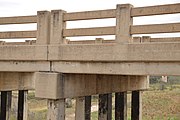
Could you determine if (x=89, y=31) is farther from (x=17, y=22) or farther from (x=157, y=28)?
(x=17, y=22)

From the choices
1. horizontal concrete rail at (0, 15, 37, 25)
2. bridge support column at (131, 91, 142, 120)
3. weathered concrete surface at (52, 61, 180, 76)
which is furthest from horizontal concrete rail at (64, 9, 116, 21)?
bridge support column at (131, 91, 142, 120)

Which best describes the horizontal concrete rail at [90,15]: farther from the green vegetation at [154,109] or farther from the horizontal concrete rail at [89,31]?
the green vegetation at [154,109]

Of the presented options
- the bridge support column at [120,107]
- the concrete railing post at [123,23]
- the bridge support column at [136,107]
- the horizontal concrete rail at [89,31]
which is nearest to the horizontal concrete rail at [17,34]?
the horizontal concrete rail at [89,31]

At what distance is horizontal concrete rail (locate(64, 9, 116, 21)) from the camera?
24.7ft

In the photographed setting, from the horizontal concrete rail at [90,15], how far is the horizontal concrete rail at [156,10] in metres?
0.57

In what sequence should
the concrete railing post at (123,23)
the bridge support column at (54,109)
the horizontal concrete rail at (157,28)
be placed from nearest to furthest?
1. the horizontal concrete rail at (157,28)
2. the concrete railing post at (123,23)
3. the bridge support column at (54,109)

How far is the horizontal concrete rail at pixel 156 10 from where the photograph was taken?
22.1 ft

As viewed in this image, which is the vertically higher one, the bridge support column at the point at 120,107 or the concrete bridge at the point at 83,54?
the concrete bridge at the point at 83,54

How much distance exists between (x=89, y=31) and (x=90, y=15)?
416 millimetres

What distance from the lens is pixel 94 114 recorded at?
33.3 metres

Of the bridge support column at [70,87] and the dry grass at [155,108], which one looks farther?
the dry grass at [155,108]

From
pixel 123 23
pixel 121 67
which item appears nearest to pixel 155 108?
pixel 121 67

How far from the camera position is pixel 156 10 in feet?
22.7

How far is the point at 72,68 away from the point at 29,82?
3.56 metres
